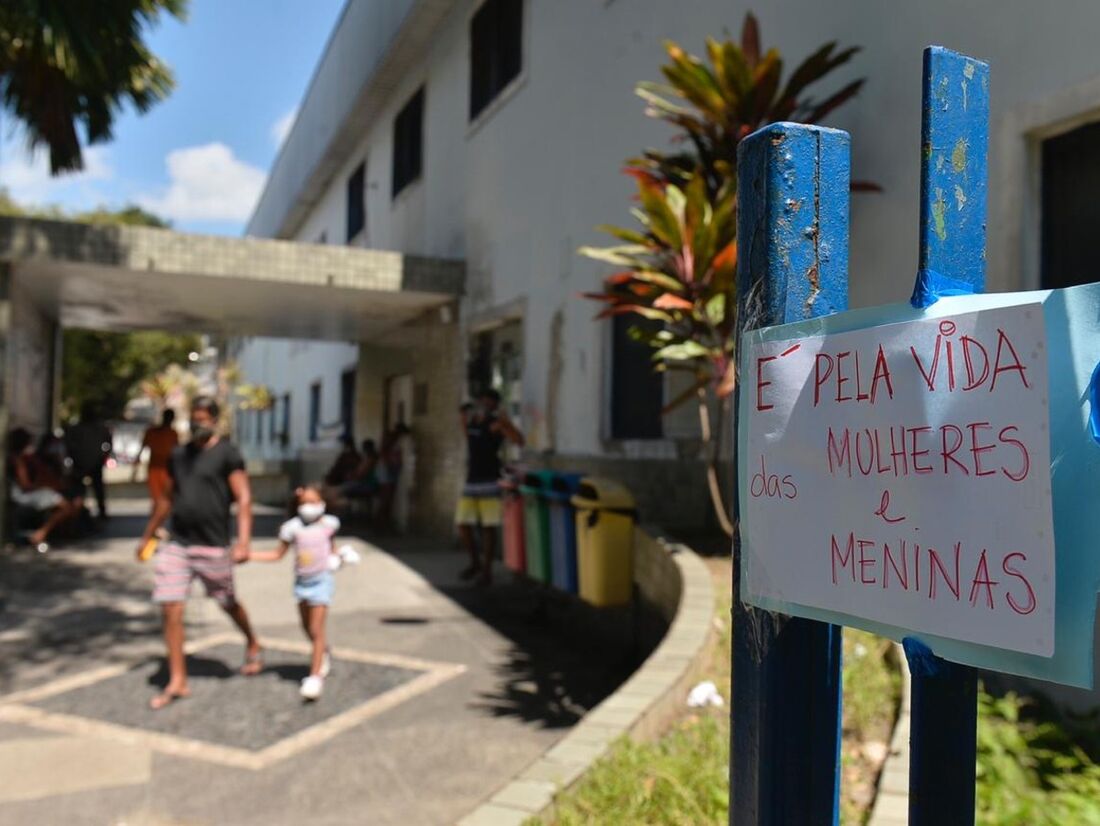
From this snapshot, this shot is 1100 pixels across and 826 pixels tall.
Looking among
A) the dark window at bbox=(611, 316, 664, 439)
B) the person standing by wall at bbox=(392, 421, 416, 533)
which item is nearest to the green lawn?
the dark window at bbox=(611, 316, 664, 439)

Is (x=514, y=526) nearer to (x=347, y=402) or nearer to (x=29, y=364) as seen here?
(x=29, y=364)

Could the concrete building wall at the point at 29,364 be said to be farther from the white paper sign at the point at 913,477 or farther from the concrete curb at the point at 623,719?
the white paper sign at the point at 913,477

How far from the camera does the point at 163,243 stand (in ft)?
36.1

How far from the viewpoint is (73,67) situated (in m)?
8.44

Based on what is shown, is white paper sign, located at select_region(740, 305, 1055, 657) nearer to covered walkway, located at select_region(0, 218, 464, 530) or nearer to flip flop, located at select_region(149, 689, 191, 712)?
flip flop, located at select_region(149, 689, 191, 712)

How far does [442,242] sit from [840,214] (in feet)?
40.6

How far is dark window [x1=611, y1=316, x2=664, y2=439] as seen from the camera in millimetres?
8305

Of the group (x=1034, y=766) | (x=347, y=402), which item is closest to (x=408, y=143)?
(x=347, y=402)

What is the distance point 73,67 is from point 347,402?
11596 millimetres

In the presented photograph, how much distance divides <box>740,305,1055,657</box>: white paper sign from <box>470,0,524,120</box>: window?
10455mm

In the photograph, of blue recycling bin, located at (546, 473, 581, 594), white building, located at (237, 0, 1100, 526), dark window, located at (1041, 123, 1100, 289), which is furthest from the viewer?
blue recycling bin, located at (546, 473, 581, 594)

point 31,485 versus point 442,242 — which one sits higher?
point 442,242

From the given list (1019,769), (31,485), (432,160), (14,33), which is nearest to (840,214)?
(1019,769)

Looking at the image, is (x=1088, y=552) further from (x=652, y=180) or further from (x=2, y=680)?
(x=2, y=680)
